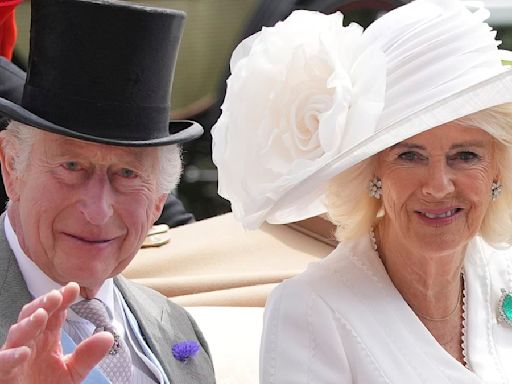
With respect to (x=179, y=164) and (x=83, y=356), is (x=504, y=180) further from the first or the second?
(x=83, y=356)

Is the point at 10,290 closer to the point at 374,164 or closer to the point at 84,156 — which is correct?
the point at 84,156

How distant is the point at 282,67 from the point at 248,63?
0.25ft

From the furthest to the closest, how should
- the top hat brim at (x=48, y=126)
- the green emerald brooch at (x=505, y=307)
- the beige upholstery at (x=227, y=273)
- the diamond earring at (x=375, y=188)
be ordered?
the beige upholstery at (x=227, y=273)
the green emerald brooch at (x=505, y=307)
the diamond earring at (x=375, y=188)
the top hat brim at (x=48, y=126)

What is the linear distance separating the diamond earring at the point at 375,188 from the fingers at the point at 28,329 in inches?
39.4

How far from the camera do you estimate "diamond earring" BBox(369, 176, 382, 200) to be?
9.13ft

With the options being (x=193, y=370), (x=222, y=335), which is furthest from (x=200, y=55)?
(x=193, y=370)

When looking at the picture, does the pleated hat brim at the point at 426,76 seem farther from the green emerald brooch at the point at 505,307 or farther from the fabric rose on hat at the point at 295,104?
the green emerald brooch at the point at 505,307

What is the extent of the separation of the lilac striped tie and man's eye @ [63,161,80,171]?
0.99 ft

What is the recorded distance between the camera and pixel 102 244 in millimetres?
2645

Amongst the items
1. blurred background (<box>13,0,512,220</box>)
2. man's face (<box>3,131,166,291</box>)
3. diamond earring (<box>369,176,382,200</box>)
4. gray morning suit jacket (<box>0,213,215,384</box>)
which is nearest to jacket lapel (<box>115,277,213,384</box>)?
gray morning suit jacket (<box>0,213,215,384</box>)

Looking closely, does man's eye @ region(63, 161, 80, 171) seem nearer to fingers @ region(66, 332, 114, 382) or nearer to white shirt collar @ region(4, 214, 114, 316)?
white shirt collar @ region(4, 214, 114, 316)

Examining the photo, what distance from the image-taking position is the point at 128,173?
8.85ft

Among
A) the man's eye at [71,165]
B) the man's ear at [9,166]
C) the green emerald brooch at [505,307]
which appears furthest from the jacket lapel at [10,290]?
the green emerald brooch at [505,307]

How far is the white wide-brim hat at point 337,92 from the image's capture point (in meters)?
2.60
